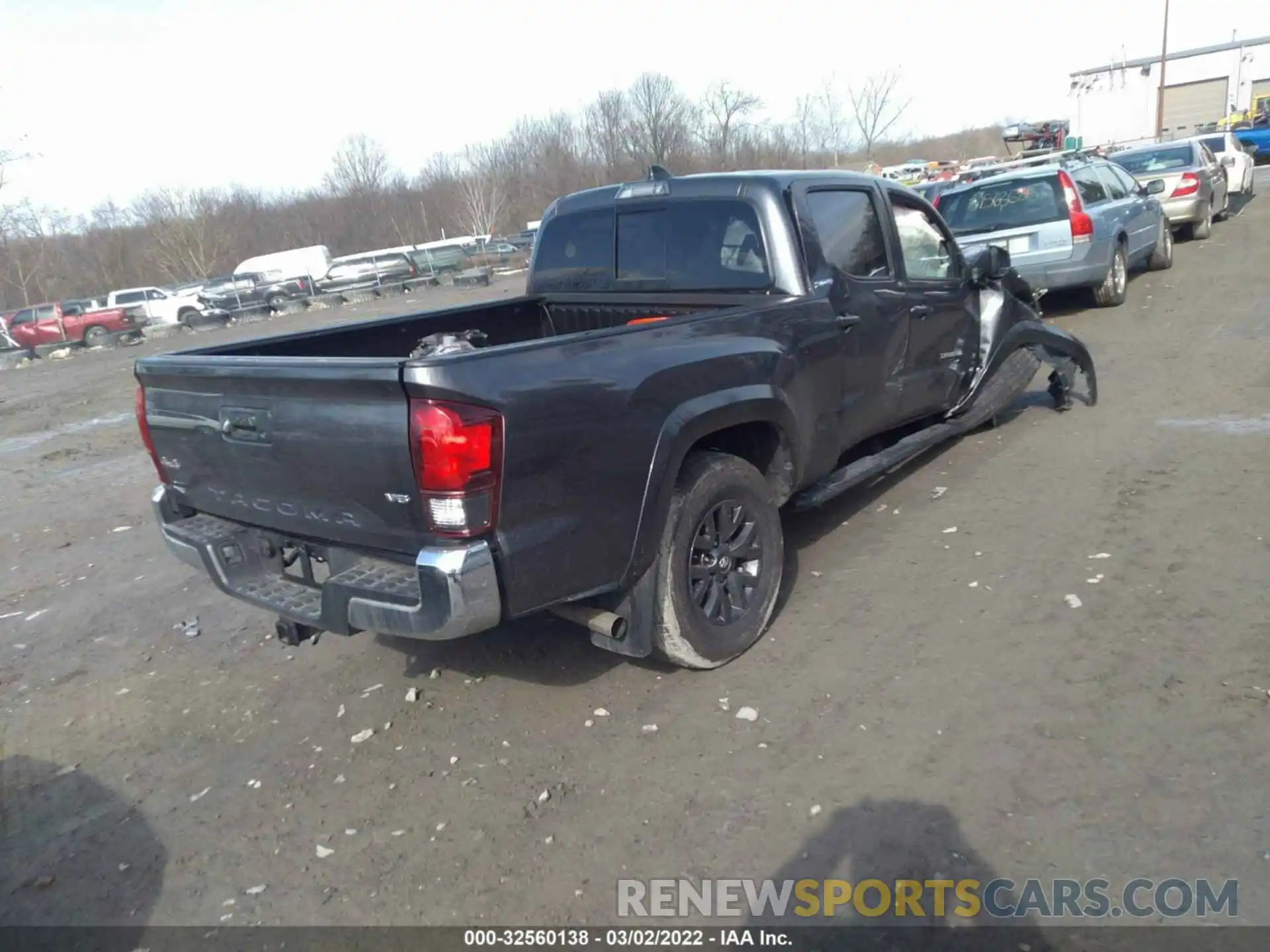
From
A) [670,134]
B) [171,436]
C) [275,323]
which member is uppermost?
[670,134]

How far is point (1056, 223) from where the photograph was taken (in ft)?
34.9

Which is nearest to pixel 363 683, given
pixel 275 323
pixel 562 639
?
pixel 562 639

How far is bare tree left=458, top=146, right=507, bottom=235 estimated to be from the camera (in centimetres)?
5748

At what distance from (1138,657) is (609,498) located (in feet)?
7.46

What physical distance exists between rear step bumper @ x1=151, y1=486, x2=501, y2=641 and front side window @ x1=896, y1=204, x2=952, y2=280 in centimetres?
349

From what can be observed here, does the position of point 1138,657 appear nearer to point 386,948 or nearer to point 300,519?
point 386,948

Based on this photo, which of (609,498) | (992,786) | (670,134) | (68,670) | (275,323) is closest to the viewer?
(992,786)

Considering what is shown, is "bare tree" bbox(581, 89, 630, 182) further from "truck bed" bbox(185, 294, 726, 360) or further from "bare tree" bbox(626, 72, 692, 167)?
"truck bed" bbox(185, 294, 726, 360)

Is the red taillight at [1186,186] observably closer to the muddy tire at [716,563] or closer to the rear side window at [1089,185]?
the rear side window at [1089,185]

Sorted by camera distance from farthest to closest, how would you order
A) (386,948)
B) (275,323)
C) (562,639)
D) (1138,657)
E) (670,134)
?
(670,134) < (275,323) < (562,639) < (1138,657) < (386,948)

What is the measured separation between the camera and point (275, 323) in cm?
2756

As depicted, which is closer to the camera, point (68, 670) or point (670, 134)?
point (68, 670)

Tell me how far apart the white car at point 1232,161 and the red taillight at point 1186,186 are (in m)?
4.53

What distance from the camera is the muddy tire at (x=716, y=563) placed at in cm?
379
